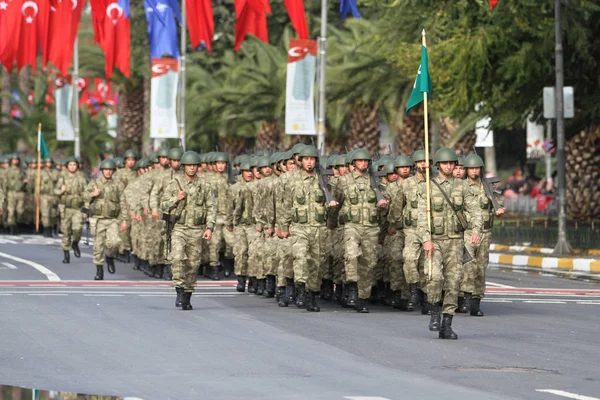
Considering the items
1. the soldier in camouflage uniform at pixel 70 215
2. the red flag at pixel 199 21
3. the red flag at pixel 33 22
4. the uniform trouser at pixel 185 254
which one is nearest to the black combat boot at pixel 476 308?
the uniform trouser at pixel 185 254

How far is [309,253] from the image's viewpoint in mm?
20234

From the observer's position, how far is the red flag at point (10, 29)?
41.6 meters

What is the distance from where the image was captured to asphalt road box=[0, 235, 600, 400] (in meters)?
12.1

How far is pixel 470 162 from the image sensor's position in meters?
19.7

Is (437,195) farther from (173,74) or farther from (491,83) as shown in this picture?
(173,74)

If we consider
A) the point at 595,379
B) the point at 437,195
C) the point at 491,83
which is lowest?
the point at 595,379

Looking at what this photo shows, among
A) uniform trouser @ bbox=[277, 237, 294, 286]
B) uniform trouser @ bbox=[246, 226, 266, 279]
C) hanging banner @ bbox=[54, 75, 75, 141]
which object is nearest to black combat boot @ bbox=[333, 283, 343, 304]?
uniform trouser @ bbox=[277, 237, 294, 286]

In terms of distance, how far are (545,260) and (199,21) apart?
13.1 m

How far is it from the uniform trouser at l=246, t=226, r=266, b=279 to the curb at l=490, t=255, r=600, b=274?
8409mm

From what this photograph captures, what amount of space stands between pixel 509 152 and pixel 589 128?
97.5ft

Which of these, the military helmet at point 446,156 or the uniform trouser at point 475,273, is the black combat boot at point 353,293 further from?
the military helmet at point 446,156

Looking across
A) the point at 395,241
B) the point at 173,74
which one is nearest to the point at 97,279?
the point at 395,241

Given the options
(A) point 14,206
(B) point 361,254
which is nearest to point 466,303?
(B) point 361,254

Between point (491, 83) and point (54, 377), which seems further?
point (491, 83)
